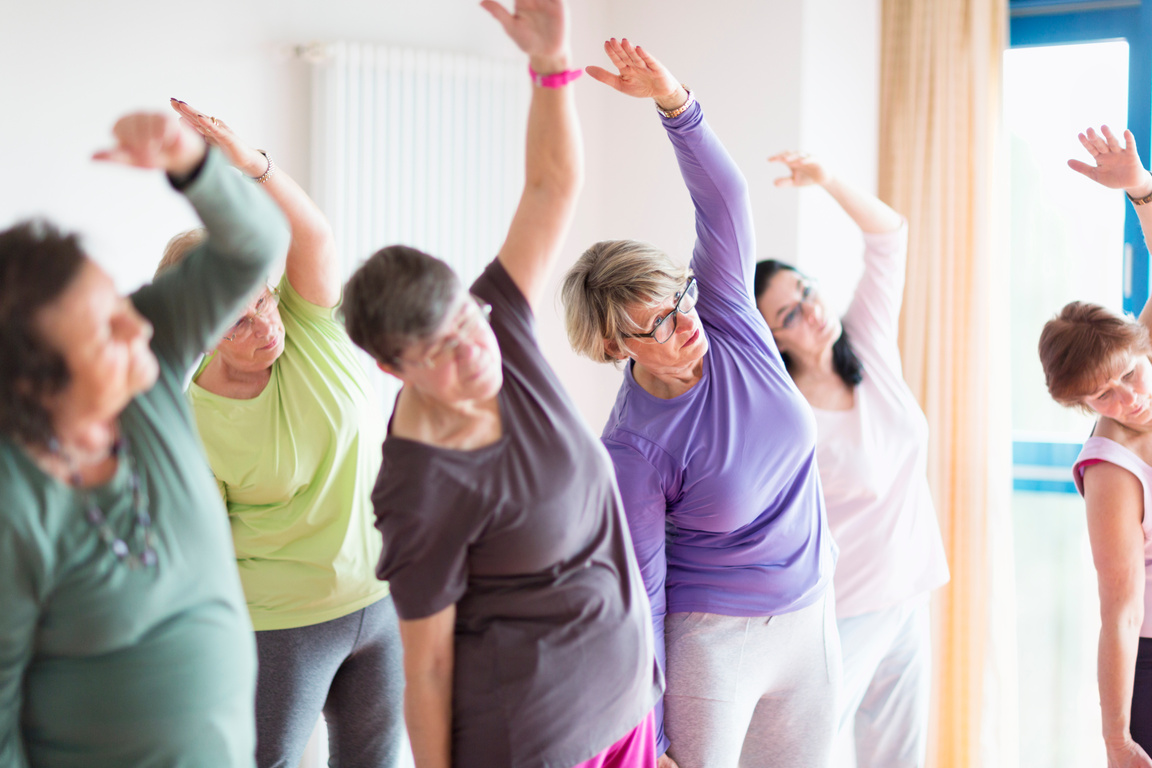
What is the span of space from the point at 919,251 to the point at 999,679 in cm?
135

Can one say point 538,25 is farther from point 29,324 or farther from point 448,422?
point 29,324

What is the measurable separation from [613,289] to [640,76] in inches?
15.5

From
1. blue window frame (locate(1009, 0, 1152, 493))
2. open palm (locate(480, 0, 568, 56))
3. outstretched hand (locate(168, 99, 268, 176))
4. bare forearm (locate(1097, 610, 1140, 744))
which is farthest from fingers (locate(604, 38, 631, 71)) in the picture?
blue window frame (locate(1009, 0, 1152, 493))

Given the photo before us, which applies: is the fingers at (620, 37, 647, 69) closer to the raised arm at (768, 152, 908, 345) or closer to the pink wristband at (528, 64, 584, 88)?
the pink wristband at (528, 64, 584, 88)

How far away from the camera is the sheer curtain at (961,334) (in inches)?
112

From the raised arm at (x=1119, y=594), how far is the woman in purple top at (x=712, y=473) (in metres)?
0.50

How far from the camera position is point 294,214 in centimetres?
173

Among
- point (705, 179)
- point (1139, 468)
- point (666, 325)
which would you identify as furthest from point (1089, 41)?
point (666, 325)

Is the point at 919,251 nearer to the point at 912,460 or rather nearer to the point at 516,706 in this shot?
the point at 912,460

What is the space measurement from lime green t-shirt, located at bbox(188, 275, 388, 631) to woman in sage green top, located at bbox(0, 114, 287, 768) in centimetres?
69

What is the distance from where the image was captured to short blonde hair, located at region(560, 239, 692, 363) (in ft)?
5.43

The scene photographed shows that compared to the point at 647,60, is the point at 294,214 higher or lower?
lower

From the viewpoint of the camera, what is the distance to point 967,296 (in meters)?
2.90

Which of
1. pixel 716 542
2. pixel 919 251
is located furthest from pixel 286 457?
pixel 919 251
